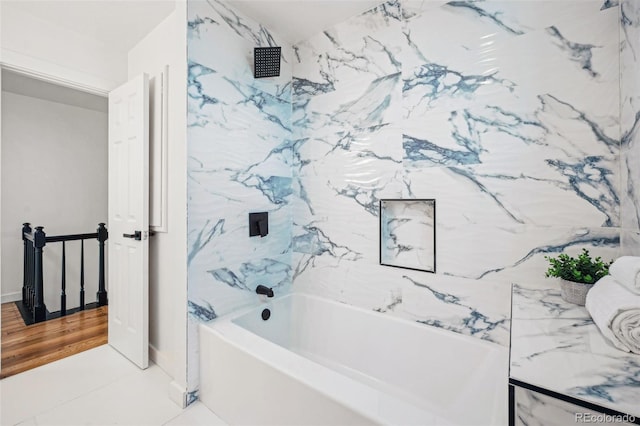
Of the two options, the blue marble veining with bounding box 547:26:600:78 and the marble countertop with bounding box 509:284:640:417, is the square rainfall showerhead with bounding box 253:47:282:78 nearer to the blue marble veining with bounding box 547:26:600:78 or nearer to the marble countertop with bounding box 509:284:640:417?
the blue marble veining with bounding box 547:26:600:78

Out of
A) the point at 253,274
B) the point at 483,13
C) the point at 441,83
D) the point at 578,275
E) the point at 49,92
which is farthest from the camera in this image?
the point at 49,92

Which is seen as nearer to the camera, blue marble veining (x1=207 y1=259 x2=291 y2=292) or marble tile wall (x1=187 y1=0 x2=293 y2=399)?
marble tile wall (x1=187 y1=0 x2=293 y2=399)

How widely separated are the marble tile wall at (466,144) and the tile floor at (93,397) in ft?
3.95

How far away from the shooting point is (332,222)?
7.01 ft

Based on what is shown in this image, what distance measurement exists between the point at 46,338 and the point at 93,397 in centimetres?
125

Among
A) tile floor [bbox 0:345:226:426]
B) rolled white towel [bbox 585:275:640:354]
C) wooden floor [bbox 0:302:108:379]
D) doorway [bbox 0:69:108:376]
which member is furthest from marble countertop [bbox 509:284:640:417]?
doorway [bbox 0:69:108:376]

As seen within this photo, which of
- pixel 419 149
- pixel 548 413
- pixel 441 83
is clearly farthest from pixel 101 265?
pixel 548 413

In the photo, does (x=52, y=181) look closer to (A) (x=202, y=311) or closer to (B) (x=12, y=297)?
(B) (x=12, y=297)

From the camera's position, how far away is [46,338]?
2.45 m

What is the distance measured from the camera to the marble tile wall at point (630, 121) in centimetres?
106

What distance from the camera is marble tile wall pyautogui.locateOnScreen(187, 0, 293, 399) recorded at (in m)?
1.72

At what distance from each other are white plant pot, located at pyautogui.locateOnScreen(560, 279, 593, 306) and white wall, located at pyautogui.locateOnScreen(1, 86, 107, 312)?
5247 millimetres

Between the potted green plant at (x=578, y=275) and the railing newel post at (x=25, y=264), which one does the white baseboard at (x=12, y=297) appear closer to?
the railing newel post at (x=25, y=264)

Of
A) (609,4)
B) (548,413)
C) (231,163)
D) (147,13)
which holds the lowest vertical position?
(548,413)
